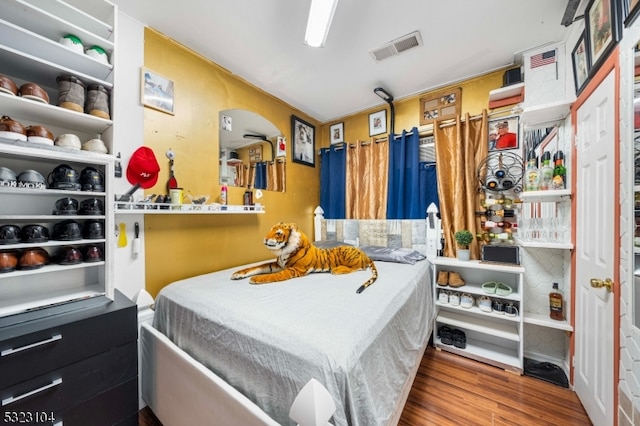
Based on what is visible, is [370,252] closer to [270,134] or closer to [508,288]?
[508,288]

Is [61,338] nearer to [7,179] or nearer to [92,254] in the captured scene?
[92,254]

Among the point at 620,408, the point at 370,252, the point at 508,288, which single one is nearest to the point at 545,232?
the point at 508,288

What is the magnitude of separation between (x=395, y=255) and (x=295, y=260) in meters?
1.07

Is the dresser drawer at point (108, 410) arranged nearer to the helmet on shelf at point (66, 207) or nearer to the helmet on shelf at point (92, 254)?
the helmet on shelf at point (92, 254)

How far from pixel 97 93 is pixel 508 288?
3.27 metres

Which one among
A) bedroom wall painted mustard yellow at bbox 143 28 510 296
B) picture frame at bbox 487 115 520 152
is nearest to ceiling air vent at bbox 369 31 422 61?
bedroom wall painted mustard yellow at bbox 143 28 510 296

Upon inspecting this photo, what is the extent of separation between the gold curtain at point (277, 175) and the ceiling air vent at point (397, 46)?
1.49 metres

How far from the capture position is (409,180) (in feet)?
9.02

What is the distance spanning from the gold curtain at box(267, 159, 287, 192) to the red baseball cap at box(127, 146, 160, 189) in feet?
3.99

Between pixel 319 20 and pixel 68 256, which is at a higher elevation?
pixel 319 20

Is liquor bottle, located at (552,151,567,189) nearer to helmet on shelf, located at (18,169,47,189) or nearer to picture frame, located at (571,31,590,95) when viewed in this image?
picture frame, located at (571,31,590,95)

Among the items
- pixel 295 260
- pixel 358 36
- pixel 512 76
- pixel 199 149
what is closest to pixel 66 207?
pixel 199 149

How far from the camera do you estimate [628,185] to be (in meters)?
1.04

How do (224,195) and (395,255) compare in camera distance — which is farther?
(395,255)
